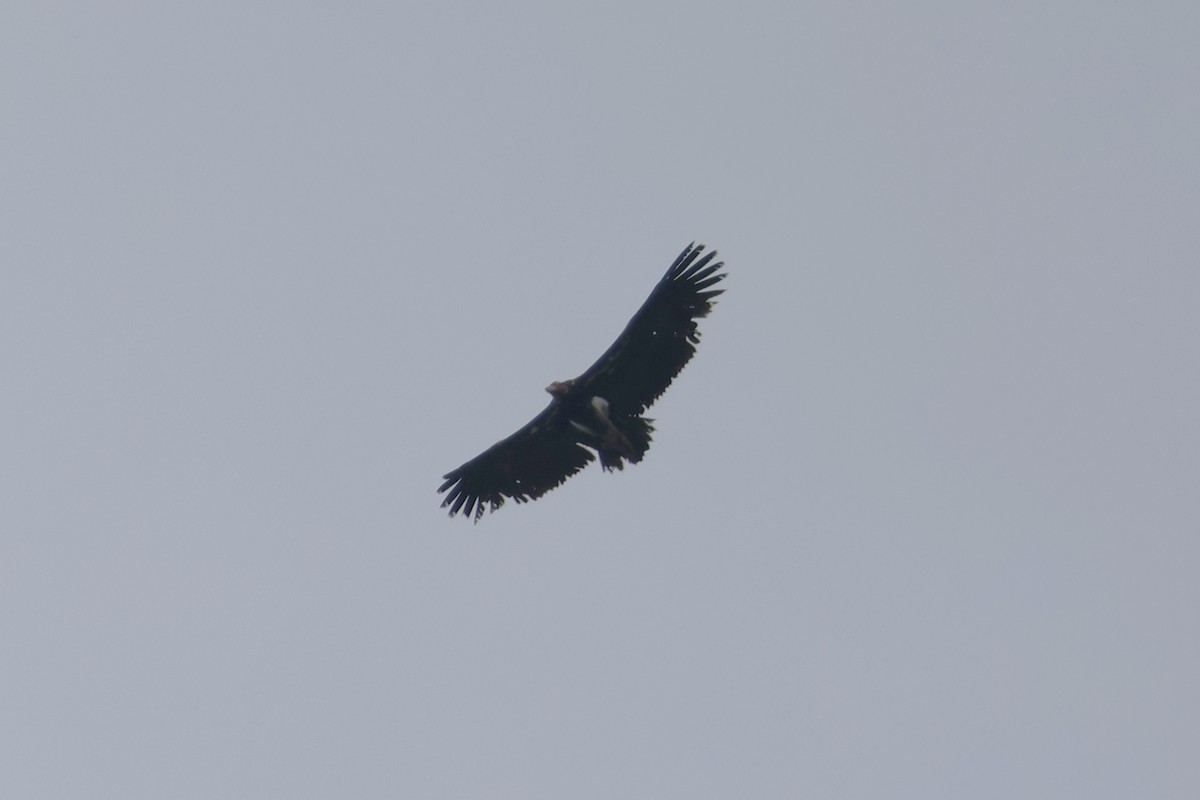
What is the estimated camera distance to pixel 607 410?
31.2 meters

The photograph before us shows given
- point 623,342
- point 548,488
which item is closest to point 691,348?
point 623,342

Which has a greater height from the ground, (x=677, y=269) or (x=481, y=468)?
A: (x=677, y=269)

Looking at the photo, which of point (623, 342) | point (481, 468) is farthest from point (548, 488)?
point (623, 342)

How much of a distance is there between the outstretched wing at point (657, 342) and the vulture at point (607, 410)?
2 cm

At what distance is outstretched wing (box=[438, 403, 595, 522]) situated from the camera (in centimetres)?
3222

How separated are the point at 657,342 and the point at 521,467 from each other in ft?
12.6

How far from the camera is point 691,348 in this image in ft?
101

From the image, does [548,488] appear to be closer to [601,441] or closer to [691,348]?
[601,441]

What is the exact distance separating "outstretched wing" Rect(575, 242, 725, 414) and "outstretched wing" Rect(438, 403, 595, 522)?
126 centimetres

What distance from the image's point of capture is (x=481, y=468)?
3288 centimetres

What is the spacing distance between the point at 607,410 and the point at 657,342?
1.50 metres

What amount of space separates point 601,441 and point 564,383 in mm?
1170

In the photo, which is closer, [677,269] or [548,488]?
[677,269]

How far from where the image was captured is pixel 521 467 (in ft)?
108
